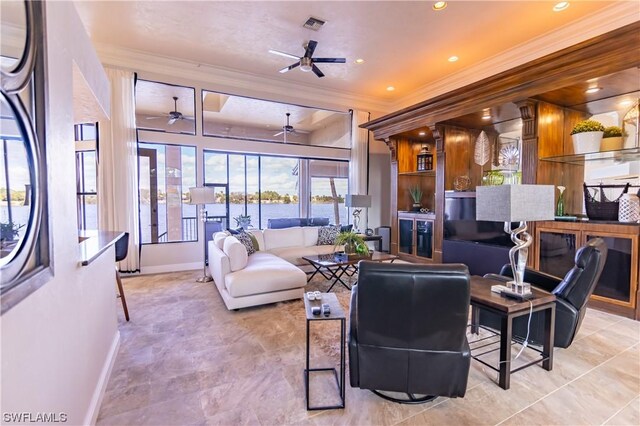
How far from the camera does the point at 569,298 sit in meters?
2.42

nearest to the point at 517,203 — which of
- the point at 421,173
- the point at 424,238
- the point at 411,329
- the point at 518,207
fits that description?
the point at 518,207

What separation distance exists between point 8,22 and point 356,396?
8.36 feet

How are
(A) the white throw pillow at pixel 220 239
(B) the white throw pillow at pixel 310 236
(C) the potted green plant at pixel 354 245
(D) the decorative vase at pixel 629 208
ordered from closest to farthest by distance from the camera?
(D) the decorative vase at pixel 629 208, (A) the white throw pillow at pixel 220 239, (C) the potted green plant at pixel 354 245, (B) the white throw pillow at pixel 310 236

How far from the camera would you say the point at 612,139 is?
362 centimetres

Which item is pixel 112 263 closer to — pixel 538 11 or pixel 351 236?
pixel 351 236

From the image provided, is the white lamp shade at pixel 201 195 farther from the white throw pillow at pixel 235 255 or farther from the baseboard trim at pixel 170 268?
the baseboard trim at pixel 170 268

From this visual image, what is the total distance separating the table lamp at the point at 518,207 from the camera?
209cm

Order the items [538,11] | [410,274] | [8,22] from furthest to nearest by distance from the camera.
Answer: [538,11], [410,274], [8,22]

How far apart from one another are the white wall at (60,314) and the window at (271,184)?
3998 millimetres

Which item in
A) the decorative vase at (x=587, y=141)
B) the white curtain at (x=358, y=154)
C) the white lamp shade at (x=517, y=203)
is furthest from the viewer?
the white curtain at (x=358, y=154)

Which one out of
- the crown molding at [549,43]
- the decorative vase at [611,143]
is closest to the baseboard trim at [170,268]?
the crown molding at [549,43]

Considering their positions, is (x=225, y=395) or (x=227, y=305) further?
(x=227, y=305)

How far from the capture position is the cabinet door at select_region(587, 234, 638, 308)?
10.8 ft

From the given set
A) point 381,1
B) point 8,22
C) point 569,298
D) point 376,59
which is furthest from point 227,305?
point 376,59
